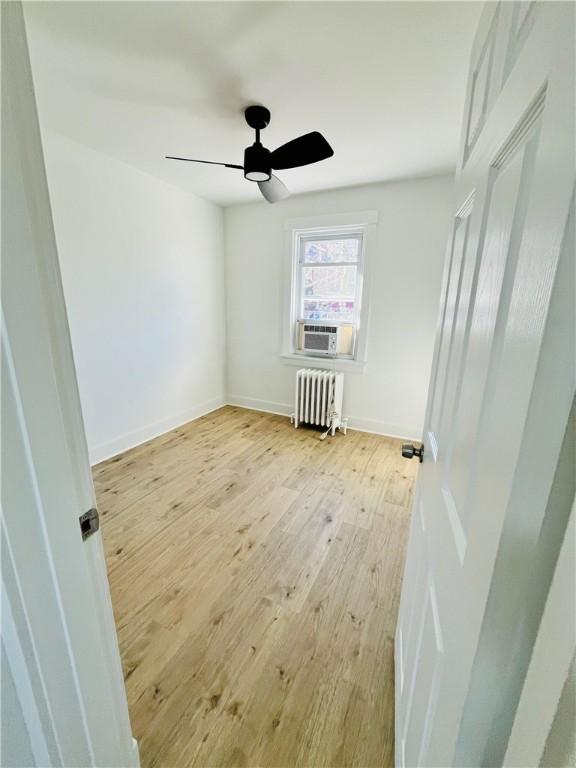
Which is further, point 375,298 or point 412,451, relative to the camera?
point 375,298

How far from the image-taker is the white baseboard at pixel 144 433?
110 inches

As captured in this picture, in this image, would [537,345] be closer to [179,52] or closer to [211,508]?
[179,52]

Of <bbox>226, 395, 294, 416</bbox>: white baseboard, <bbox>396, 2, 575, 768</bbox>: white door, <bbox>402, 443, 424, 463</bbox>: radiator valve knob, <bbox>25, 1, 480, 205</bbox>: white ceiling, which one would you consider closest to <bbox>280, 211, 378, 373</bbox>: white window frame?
<bbox>226, 395, 294, 416</bbox>: white baseboard

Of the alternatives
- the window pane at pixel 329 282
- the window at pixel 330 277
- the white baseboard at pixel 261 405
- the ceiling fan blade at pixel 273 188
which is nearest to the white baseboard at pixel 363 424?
the white baseboard at pixel 261 405

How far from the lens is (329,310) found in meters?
3.59

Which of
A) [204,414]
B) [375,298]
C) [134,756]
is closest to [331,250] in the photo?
[375,298]

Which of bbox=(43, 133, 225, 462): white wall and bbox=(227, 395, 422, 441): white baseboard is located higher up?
bbox=(43, 133, 225, 462): white wall

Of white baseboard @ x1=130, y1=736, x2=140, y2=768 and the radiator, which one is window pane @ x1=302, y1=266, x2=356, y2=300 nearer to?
the radiator

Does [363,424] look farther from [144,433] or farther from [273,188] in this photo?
[273,188]

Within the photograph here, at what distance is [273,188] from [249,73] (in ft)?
2.21

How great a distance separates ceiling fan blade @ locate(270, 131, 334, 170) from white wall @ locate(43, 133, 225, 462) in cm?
160

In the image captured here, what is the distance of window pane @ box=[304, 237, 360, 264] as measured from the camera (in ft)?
11.0

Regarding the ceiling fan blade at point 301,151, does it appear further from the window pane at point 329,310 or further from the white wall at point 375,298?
the window pane at point 329,310

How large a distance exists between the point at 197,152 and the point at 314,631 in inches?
127
